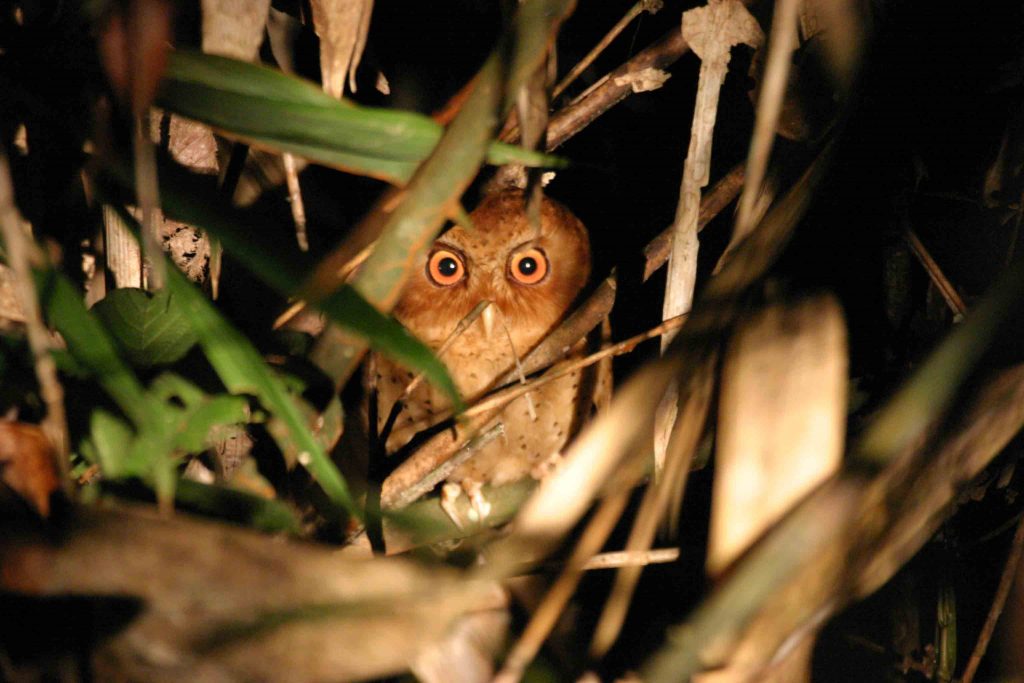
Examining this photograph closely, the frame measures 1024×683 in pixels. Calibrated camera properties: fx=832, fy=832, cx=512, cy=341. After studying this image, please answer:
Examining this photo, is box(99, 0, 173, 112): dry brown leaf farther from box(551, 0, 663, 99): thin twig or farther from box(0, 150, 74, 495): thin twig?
box(551, 0, 663, 99): thin twig

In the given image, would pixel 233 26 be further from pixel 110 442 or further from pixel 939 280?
pixel 939 280

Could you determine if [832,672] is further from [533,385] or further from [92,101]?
[92,101]

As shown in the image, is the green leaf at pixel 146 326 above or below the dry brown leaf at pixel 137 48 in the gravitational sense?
below

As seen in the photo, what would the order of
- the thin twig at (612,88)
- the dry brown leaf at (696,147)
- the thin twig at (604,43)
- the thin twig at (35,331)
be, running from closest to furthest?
the thin twig at (35,331)
the dry brown leaf at (696,147)
the thin twig at (604,43)
the thin twig at (612,88)

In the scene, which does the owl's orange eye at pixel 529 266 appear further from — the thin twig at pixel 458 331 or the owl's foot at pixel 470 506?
the owl's foot at pixel 470 506

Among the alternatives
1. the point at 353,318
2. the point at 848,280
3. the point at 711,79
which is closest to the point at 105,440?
the point at 353,318

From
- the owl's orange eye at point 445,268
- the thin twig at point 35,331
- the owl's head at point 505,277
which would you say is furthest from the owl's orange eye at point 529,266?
the thin twig at point 35,331

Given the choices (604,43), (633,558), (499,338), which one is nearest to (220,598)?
(633,558)
